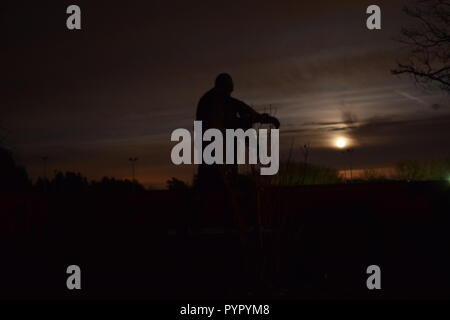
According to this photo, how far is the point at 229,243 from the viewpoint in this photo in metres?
7.08

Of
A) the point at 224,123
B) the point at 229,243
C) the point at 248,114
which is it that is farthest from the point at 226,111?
the point at 229,243

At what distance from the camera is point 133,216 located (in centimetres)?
826

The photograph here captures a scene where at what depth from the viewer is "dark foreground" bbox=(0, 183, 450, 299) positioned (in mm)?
6012

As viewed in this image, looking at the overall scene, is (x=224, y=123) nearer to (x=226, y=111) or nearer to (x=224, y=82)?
(x=226, y=111)

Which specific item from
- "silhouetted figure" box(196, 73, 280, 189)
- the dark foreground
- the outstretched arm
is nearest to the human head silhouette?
"silhouetted figure" box(196, 73, 280, 189)

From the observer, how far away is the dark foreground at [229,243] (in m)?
6.01

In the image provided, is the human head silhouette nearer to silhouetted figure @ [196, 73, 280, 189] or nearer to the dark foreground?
silhouetted figure @ [196, 73, 280, 189]

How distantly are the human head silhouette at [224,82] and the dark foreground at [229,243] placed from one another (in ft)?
4.12

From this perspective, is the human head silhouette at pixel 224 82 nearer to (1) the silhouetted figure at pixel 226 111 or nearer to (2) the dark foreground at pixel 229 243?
(1) the silhouetted figure at pixel 226 111

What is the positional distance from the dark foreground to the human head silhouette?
4.12 ft

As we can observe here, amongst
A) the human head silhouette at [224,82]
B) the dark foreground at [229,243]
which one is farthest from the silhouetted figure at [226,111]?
the dark foreground at [229,243]
